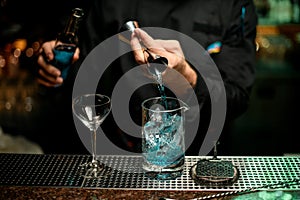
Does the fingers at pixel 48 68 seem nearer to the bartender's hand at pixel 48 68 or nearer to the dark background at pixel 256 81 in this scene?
the bartender's hand at pixel 48 68

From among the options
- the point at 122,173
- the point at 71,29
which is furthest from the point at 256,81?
the point at 122,173

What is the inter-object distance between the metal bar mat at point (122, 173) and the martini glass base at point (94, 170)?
0.02 m

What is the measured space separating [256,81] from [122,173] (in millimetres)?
2771

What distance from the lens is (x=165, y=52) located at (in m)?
2.01

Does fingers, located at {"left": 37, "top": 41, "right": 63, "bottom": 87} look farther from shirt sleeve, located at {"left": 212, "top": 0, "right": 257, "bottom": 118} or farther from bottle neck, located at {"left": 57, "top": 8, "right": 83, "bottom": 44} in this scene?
shirt sleeve, located at {"left": 212, "top": 0, "right": 257, "bottom": 118}

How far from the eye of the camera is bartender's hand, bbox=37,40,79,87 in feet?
7.34

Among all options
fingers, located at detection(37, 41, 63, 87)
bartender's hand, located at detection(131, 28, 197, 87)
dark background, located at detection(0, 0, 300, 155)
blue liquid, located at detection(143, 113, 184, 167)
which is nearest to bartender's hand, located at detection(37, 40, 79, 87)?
fingers, located at detection(37, 41, 63, 87)

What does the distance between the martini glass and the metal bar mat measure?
0.04 meters

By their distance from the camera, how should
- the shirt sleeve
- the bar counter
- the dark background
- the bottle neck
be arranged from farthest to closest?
1. the dark background
2. the shirt sleeve
3. the bottle neck
4. the bar counter

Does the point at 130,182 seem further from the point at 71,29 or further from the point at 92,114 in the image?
the point at 71,29

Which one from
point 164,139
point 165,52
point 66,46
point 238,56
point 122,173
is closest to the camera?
point 164,139

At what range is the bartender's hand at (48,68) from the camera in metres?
2.24

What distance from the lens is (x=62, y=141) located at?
10.7 feet

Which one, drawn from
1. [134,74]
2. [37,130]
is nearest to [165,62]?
[134,74]
